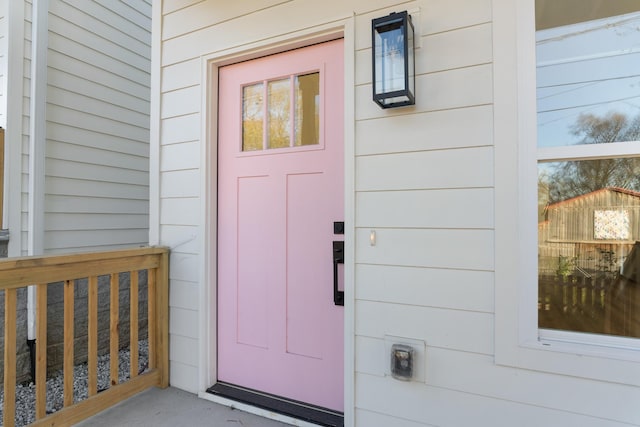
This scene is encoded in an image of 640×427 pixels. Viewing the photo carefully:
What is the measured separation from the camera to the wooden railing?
5.08 ft

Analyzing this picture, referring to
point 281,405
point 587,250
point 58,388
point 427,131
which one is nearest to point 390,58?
point 427,131

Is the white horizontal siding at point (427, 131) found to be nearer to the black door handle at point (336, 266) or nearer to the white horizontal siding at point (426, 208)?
the white horizontal siding at point (426, 208)

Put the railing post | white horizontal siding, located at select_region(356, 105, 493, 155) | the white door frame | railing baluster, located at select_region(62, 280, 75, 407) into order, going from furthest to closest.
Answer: the railing post → the white door frame → railing baluster, located at select_region(62, 280, 75, 407) → white horizontal siding, located at select_region(356, 105, 493, 155)

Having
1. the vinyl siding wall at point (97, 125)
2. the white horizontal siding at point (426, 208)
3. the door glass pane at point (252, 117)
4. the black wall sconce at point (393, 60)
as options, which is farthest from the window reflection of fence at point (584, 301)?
the vinyl siding wall at point (97, 125)

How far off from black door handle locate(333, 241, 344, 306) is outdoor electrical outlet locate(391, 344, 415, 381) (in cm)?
35

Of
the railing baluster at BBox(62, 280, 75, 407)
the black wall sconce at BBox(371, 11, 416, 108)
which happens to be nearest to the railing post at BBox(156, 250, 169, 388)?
the railing baluster at BBox(62, 280, 75, 407)

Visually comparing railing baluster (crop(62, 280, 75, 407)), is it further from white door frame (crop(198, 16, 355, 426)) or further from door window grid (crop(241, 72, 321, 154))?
door window grid (crop(241, 72, 321, 154))

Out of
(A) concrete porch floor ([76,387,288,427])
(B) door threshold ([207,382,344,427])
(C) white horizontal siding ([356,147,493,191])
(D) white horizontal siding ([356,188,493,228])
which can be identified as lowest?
(A) concrete porch floor ([76,387,288,427])

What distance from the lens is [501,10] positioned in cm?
142

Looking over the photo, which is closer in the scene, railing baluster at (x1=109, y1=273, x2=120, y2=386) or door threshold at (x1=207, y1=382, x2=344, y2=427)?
door threshold at (x1=207, y1=382, x2=344, y2=427)

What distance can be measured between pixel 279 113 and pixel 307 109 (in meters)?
0.18

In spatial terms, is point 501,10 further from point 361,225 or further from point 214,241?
point 214,241

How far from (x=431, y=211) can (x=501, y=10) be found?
2.78ft

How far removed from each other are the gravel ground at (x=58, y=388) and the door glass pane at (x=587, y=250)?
90.9 inches
